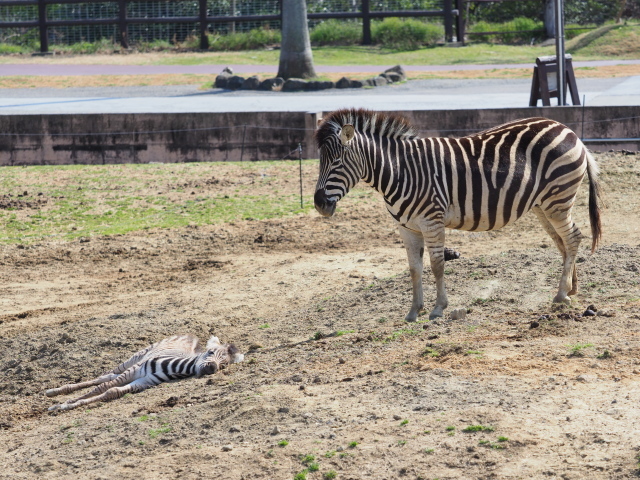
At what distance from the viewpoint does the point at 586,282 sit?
34.8ft

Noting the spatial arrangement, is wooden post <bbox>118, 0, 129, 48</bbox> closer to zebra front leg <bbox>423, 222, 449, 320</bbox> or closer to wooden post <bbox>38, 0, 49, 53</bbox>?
wooden post <bbox>38, 0, 49, 53</bbox>

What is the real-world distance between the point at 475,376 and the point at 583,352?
1.06 m

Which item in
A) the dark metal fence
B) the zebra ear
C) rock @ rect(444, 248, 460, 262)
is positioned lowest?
rock @ rect(444, 248, 460, 262)

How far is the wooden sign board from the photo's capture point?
21.4 m

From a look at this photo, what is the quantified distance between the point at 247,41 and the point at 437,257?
3312 cm

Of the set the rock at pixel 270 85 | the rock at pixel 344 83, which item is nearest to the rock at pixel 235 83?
the rock at pixel 270 85

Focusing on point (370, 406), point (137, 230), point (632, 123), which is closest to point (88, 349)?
point (370, 406)

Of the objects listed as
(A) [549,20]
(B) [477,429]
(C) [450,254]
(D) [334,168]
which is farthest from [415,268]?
(A) [549,20]

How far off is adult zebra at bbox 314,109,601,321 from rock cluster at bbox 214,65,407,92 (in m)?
20.5

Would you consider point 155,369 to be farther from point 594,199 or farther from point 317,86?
point 317,86

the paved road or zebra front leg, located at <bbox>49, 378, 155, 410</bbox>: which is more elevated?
the paved road

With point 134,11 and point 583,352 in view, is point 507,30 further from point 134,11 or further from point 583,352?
point 583,352

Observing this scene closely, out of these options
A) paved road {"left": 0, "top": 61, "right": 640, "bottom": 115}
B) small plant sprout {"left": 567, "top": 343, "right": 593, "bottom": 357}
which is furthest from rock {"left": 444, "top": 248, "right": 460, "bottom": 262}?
paved road {"left": 0, "top": 61, "right": 640, "bottom": 115}

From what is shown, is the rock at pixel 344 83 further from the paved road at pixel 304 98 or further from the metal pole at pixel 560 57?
the metal pole at pixel 560 57
